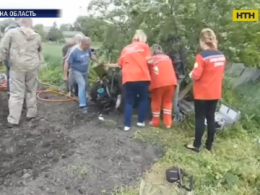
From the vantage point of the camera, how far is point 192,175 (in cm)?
461

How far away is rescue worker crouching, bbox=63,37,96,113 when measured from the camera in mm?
6715

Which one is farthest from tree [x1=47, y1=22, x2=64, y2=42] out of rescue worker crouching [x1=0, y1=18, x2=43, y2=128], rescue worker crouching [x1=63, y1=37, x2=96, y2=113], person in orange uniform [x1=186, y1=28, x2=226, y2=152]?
person in orange uniform [x1=186, y1=28, x2=226, y2=152]

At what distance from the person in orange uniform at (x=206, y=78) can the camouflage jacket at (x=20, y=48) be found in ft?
7.80

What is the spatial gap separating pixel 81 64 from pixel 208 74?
7.84 feet

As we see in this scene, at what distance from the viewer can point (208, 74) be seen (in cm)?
525

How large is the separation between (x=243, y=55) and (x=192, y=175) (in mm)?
3015

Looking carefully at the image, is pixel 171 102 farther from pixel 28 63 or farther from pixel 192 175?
pixel 28 63

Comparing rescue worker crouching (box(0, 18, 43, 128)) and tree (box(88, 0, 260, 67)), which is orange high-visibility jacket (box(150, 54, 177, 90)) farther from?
rescue worker crouching (box(0, 18, 43, 128))

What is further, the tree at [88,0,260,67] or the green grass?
the tree at [88,0,260,67]

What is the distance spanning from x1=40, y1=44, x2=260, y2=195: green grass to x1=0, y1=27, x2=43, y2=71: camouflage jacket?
6.26 feet

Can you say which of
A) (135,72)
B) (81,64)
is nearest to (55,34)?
(81,64)

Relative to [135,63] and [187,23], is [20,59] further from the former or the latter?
[187,23]

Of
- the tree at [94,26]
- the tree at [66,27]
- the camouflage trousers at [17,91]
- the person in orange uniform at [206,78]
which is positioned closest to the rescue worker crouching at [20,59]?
the camouflage trousers at [17,91]

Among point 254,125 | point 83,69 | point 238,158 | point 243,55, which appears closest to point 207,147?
point 238,158
